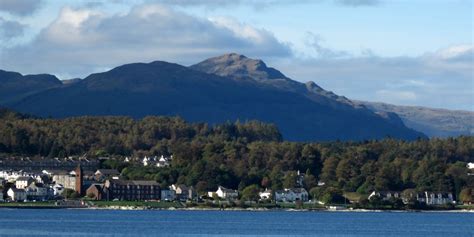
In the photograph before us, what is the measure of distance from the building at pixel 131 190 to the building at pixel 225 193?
5213 mm

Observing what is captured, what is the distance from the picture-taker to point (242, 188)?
122438 millimetres

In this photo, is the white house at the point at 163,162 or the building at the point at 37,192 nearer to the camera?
the building at the point at 37,192

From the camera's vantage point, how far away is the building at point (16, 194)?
118m

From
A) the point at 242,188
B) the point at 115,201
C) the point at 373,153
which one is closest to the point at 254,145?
the point at 373,153

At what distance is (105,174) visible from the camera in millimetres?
129000

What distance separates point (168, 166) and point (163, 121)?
41.3m

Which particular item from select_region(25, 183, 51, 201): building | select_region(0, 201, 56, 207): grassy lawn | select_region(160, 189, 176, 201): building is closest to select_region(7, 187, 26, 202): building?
select_region(25, 183, 51, 201): building

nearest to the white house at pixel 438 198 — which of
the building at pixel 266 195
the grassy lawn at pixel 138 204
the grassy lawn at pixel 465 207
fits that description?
the grassy lawn at pixel 465 207

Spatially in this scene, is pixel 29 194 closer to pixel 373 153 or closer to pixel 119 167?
pixel 119 167

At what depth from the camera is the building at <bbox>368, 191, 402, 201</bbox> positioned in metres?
117

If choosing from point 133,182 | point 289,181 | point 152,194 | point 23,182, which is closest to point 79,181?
point 133,182

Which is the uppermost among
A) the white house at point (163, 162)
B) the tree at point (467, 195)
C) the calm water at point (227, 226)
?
the white house at point (163, 162)

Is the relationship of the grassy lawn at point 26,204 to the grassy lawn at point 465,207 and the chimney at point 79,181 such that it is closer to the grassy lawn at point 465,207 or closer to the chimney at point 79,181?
the chimney at point 79,181

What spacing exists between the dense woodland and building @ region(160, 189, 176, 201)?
2.62m
